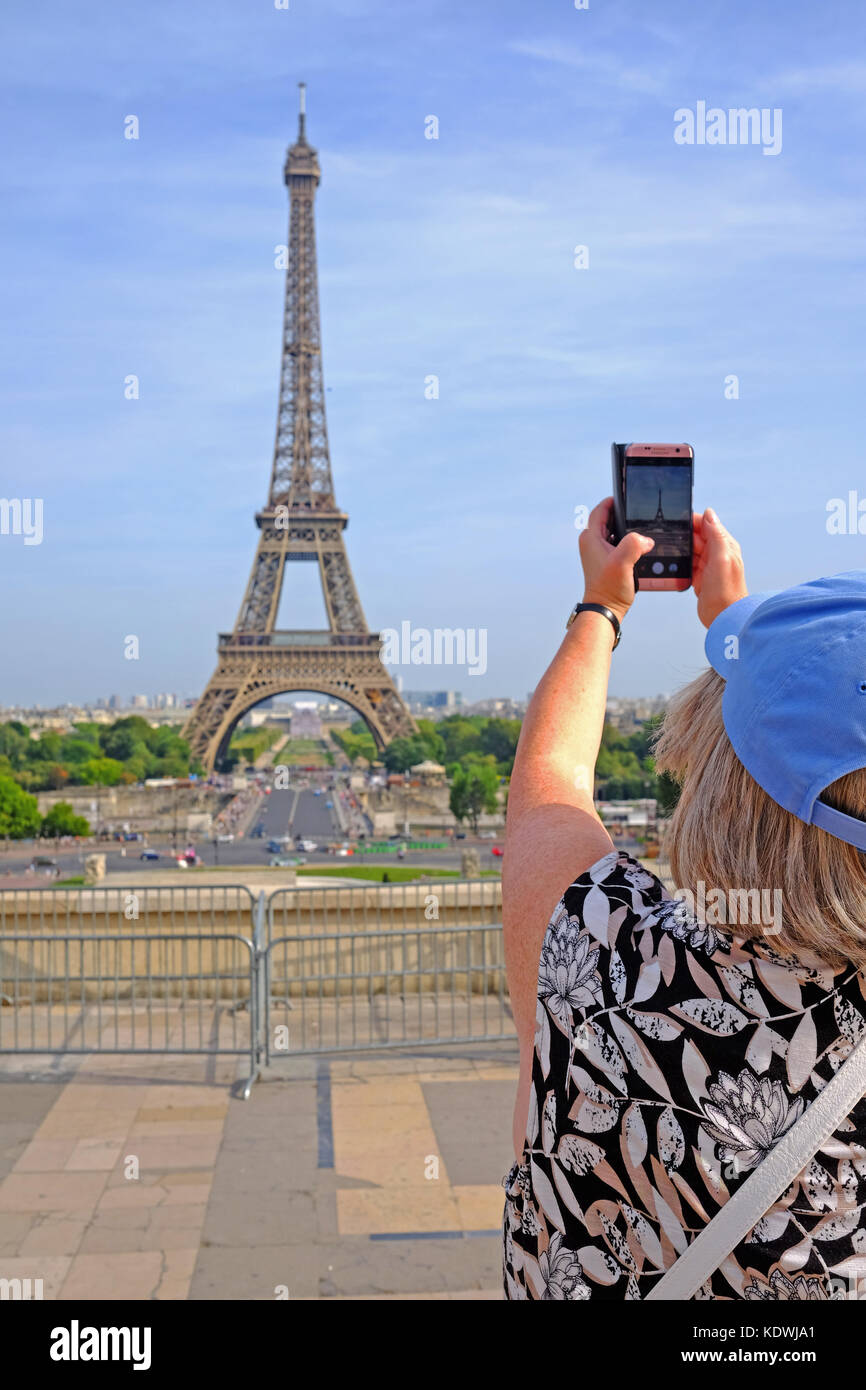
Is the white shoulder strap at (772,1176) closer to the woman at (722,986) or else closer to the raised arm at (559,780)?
the woman at (722,986)

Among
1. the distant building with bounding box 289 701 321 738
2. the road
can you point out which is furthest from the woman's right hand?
the distant building with bounding box 289 701 321 738

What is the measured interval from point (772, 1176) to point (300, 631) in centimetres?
5905

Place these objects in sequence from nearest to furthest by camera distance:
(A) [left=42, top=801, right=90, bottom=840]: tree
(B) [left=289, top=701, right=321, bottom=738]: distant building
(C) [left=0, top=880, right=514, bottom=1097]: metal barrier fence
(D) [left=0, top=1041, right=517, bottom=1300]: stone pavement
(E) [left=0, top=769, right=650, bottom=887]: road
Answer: (D) [left=0, top=1041, right=517, bottom=1300]: stone pavement
(C) [left=0, top=880, right=514, bottom=1097]: metal barrier fence
(E) [left=0, top=769, right=650, bottom=887]: road
(A) [left=42, top=801, right=90, bottom=840]: tree
(B) [left=289, top=701, right=321, bottom=738]: distant building

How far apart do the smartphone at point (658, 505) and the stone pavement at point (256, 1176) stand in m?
2.67

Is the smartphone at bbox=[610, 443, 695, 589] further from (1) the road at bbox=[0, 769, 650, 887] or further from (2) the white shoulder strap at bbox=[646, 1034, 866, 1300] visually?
(1) the road at bbox=[0, 769, 650, 887]

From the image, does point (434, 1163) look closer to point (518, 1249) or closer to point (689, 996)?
point (518, 1249)

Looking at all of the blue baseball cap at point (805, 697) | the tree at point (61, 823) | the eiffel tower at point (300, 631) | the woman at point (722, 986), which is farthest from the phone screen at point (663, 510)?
the eiffel tower at point (300, 631)

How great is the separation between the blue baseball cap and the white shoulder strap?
25 cm

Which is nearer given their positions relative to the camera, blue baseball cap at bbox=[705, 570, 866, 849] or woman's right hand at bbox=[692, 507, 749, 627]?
blue baseball cap at bbox=[705, 570, 866, 849]

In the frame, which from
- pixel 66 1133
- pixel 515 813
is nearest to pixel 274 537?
pixel 66 1133

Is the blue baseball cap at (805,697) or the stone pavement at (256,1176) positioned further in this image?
the stone pavement at (256,1176)

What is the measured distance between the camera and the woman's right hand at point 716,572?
175cm

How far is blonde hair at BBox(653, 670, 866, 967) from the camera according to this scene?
115cm

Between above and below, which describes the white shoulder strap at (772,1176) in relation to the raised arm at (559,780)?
below
